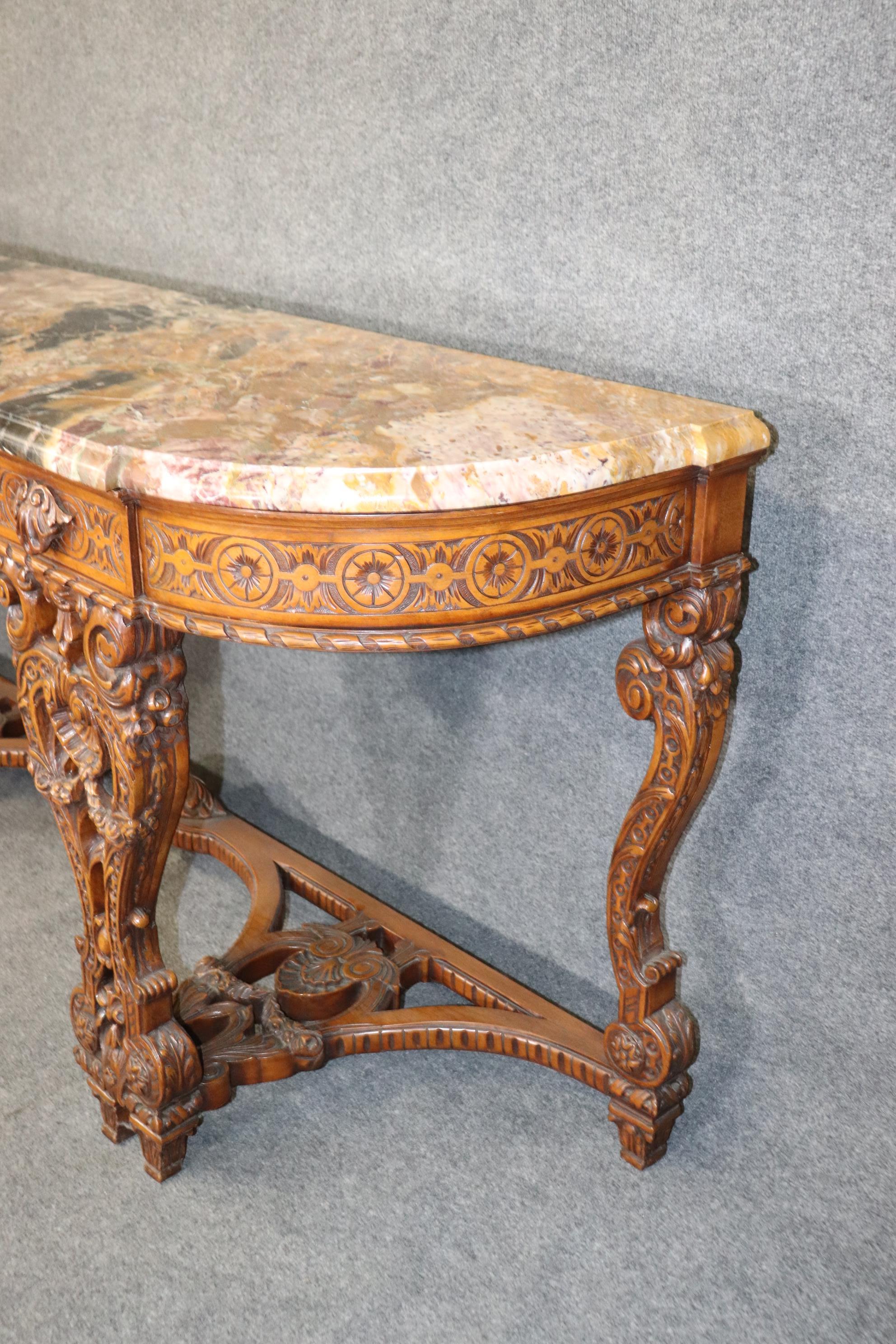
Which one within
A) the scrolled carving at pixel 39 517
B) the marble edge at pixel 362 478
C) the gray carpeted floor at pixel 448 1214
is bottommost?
the gray carpeted floor at pixel 448 1214

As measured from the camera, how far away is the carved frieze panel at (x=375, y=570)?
1235 mm

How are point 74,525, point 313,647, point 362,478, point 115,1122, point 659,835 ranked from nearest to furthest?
1. point 362,478
2. point 313,647
3. point 74,525
4. point 659,835
5. point 115,1122

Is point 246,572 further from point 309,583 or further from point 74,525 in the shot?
point 74,525

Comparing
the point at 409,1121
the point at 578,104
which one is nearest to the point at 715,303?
the point at 578,104

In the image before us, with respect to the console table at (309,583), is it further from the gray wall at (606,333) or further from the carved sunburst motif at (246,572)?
the gray wall at (606,333)

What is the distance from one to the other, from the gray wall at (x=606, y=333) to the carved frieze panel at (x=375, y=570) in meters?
0.38

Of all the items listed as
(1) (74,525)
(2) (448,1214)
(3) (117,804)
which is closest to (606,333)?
(1) (74,525)

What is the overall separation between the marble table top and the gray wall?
0.16m

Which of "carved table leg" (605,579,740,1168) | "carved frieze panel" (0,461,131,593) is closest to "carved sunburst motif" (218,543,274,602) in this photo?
"carved frieze panel" (0,461,131,593)

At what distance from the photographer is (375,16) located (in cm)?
184

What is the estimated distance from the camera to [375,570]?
1235mm

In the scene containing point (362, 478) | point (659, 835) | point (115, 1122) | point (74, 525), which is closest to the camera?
point (362, 478)

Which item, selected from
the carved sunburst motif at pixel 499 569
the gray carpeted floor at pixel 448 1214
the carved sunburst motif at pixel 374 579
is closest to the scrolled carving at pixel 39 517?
the carved sunburst motif at pixel 374 579

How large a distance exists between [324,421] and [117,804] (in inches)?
20.3
